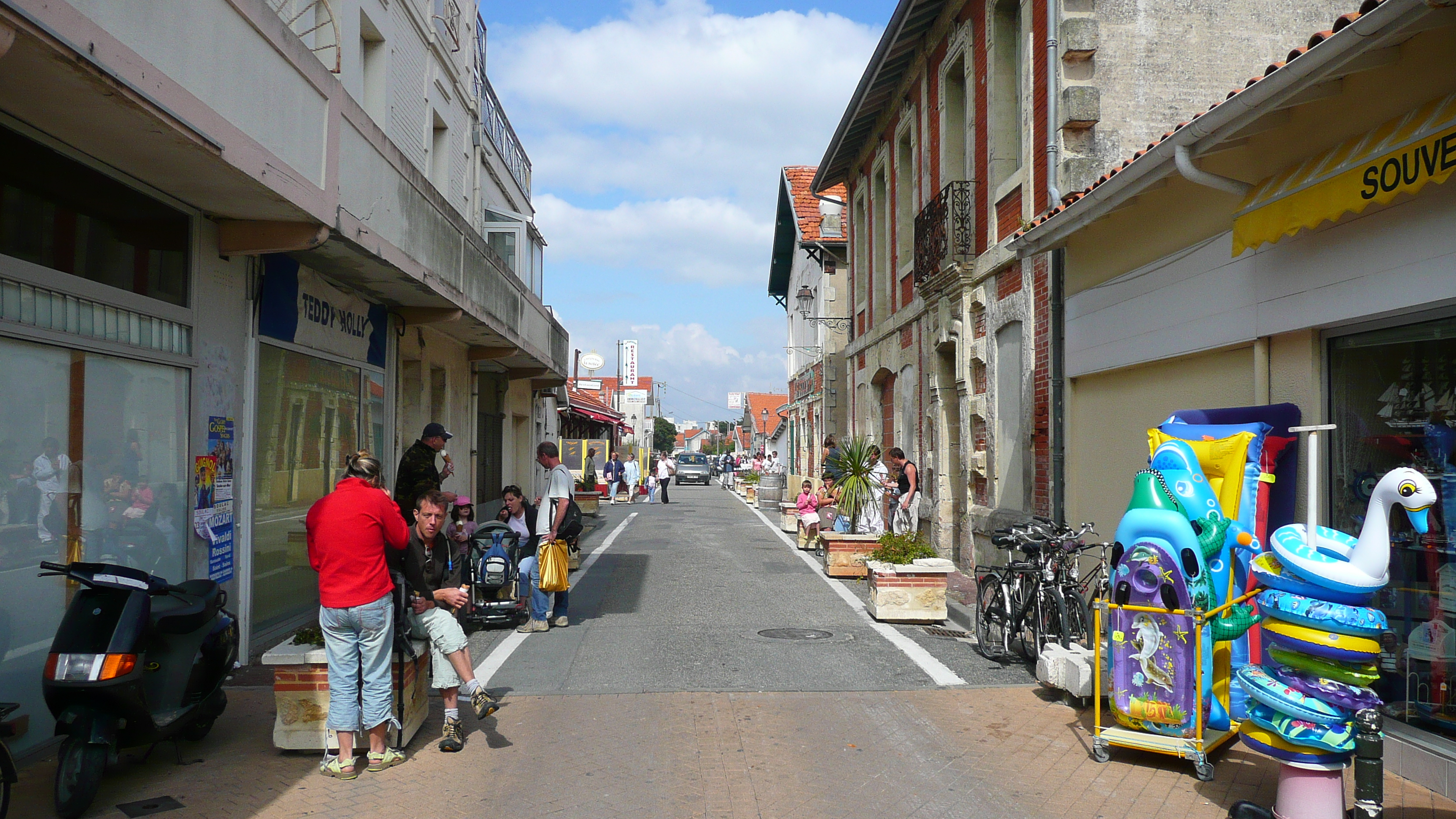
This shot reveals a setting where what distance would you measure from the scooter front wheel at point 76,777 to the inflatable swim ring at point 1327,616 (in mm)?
5455

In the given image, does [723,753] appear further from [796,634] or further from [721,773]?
[796,634]

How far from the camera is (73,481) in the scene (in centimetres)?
579

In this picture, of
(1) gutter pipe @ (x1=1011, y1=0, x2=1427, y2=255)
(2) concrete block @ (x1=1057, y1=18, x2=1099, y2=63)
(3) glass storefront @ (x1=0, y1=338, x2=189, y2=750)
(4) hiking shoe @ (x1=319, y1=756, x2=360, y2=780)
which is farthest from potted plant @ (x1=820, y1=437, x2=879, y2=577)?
(4) hiking shoe @ (x1=319, y1=756, x2=360, y2=780)

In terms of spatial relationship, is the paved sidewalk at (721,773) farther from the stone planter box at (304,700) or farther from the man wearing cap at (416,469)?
the man wearing cap at (416,469)

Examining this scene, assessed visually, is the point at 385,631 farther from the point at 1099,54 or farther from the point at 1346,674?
the point at 1099,54

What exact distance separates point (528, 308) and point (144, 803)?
516 inches

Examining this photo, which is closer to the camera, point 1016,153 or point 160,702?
point 160,702

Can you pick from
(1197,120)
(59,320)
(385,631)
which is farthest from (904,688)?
(59,320)

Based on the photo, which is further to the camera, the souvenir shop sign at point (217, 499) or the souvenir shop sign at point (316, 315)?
the souvenir shop sign at point (316, 315)

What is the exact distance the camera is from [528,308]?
1736 centimetres

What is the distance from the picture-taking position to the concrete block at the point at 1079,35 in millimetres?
10359

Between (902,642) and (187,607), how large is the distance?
5.78 m

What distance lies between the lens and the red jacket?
17.1 feet

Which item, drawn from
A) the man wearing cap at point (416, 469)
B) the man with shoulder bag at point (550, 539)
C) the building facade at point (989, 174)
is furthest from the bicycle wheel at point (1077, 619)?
the man wearing cap at point (416, 469)
